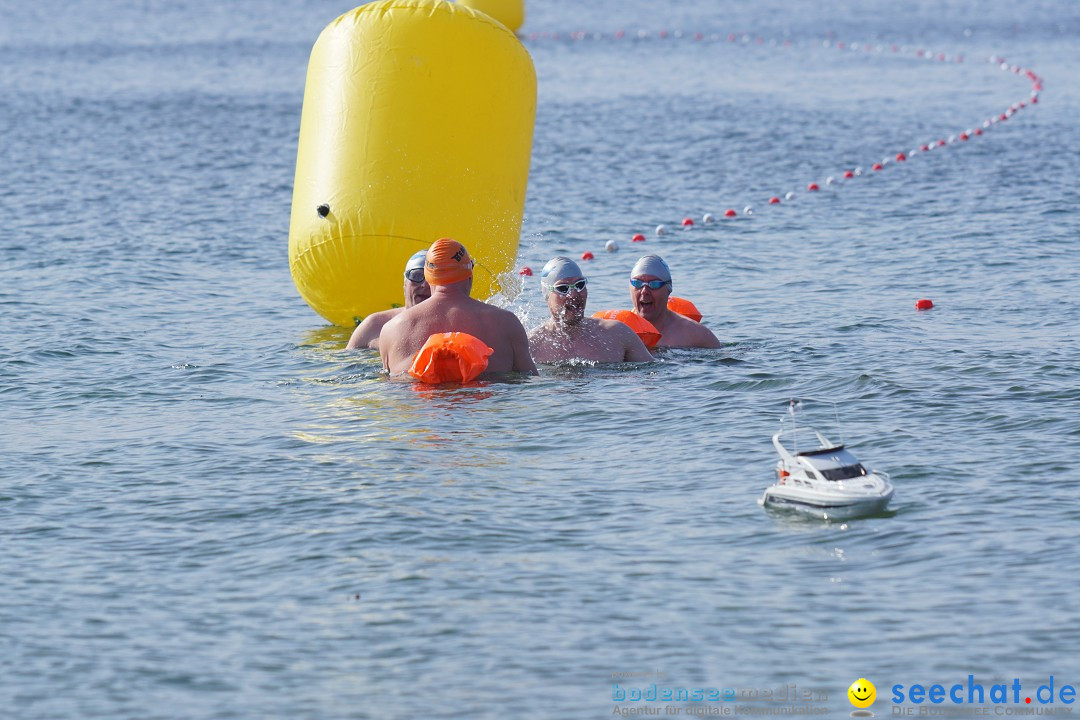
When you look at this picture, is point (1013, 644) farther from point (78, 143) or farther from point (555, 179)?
point (78, 143)

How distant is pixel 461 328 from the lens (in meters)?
12.5

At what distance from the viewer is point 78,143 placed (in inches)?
1233

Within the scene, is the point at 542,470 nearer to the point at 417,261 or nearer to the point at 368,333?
the point at 417,261

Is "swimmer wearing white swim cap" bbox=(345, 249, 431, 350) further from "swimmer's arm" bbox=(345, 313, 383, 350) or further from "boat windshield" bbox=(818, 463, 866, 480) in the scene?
"boat windshield" bbox=(818, 463, 866, 480)

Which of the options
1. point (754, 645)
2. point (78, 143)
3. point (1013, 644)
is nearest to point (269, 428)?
point (754, 645)

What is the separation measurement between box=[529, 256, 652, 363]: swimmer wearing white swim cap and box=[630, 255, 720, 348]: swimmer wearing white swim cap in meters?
0.56

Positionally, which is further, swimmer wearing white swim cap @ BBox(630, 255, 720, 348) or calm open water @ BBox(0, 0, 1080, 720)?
swimmer wearing white swim cap @ BBox(630, 255, 720, 348)

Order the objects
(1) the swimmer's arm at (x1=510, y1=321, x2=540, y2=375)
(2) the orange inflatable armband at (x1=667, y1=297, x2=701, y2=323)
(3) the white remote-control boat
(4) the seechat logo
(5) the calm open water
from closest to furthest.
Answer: (4) the seechat logo → (5) the calm open water → (3) the white remote-control boat → (1) the swimmer's arm at (x1=510, y1=321, x2=540, y2=375) → (2) the orange inflatable armband at (x1=667, y1=297, x2=701, y2=323)

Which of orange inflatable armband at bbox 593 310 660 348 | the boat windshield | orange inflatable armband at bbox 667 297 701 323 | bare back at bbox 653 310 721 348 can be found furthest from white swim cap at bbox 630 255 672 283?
the boat windshield

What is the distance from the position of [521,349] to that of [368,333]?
1.92 metres

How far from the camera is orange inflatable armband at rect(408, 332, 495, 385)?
12102mm

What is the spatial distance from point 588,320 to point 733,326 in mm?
2574

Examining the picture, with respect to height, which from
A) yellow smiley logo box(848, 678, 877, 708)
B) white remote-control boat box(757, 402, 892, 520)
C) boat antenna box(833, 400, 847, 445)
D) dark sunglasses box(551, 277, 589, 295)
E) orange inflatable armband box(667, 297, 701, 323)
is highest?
dark sunglasses box(551, 277, 589, 295)

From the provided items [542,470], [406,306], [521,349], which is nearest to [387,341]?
[406,306]
